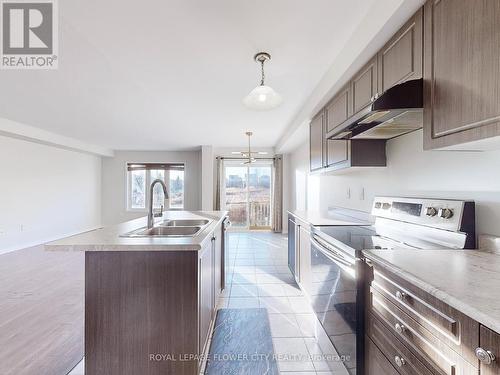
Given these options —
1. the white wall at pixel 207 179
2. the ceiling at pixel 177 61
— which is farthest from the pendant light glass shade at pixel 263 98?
the white wall at pixel 207 179

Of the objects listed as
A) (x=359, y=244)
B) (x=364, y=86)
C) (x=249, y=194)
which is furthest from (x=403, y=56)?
(x=249, y=194)

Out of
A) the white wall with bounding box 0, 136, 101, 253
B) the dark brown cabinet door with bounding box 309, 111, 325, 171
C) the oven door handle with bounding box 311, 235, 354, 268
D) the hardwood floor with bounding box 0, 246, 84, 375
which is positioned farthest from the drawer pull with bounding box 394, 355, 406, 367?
the white wall with bounding box 0, 136, 101, 253

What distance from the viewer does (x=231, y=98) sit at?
3336 mm

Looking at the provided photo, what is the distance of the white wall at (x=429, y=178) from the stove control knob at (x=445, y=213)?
0.11m

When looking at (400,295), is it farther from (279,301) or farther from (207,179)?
(207,179)

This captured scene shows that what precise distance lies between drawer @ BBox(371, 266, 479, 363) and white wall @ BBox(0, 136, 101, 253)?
6.31 m

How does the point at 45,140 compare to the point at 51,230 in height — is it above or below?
above

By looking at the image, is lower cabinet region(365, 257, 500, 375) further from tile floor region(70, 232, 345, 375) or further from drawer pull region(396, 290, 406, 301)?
tile floor region(70, 232, 345, 375)

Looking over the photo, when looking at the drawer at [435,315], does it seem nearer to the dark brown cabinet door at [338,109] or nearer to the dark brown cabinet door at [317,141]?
the dark brown cabinet door at [338,109]

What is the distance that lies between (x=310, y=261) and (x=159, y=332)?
56.1 inches

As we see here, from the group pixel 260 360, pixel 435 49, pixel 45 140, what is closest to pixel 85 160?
pixel 45 140

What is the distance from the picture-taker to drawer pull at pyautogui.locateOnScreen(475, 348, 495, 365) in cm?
65

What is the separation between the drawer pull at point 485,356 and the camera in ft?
2.13

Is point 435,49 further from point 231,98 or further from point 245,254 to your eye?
point 245,254
